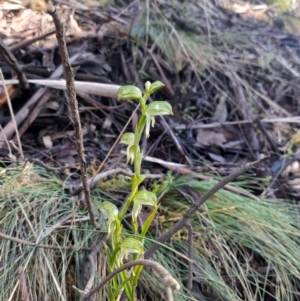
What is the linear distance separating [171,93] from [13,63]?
2.38 feet

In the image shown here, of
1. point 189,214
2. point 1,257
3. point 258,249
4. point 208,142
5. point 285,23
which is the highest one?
point 189,214

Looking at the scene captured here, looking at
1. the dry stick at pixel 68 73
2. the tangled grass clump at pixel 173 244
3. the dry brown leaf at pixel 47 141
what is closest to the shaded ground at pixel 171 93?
the dry brown leaf at pixel 47 141

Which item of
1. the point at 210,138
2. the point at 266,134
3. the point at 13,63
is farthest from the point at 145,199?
the point at 266,134

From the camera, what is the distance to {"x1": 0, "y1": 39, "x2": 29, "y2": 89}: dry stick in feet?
4.44

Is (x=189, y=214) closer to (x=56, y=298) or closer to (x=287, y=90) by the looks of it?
(x=56, y=298)

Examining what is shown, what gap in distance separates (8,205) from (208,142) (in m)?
0.88

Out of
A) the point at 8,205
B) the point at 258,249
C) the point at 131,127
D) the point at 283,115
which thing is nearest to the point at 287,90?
the point at 283,115

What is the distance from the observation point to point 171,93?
191 centimetres

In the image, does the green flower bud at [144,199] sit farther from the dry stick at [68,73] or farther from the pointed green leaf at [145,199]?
the dry stick at [68,73]

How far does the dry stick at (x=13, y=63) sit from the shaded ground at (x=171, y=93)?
42 millimetres

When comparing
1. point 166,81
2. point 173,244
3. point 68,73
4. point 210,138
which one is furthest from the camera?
point 166,81

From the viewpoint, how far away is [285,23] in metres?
3.24

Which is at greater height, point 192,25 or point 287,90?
point 192,25

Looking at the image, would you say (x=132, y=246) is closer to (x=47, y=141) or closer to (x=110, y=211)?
(x=110, y=211)
